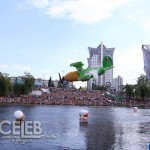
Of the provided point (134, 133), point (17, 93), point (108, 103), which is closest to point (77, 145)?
point (134, 133)

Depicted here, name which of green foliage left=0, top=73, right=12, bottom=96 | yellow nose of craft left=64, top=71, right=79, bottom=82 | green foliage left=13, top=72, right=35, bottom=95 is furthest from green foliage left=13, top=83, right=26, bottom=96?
yellow nose of craft left=64, top=71, right=79, bottom=82

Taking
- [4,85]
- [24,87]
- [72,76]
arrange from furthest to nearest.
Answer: [24,87]
[4,85]
[72,76]

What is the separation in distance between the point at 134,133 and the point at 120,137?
391 cm

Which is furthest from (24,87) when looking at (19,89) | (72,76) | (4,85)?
(72,76)

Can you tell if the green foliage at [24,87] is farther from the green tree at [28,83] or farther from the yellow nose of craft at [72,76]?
the yellow nose of craft at [72,76]

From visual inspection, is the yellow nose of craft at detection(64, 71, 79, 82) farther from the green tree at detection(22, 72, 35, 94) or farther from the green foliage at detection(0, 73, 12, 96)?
the green tree at detection(22, 72, 35, 94)

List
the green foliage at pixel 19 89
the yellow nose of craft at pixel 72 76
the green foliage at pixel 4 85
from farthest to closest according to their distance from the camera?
the green foliage at pixel 19 89
the green foliage at pixel 4 85
the yellow nose of craft at pixel 72 76

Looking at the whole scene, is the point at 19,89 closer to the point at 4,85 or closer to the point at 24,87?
the point at 24,87

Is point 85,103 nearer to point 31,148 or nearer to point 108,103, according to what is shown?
point 108,103

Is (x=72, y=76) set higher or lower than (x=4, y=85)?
lower

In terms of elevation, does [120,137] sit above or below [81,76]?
below

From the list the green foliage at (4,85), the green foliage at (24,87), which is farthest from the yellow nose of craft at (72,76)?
the green foliage at (24,87)

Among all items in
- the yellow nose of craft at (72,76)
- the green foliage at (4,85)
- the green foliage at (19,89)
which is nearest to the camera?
the yellow nose of craft at (72,76)

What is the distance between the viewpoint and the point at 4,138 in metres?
27.5
